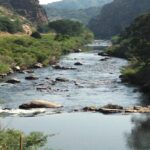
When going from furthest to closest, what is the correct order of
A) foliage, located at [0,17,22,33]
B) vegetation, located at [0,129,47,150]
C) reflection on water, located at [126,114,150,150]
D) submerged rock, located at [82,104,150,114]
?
foliage, located at [0,17,22,33] → submerged rock, located at [82,104,150,114] → reflection on water, located at [126,114,150,150] → vegetation, located at [0,129,47,150]

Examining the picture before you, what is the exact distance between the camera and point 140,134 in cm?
4150

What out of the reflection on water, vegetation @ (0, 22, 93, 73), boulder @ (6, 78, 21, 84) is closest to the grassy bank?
vegetation @ (0, 22, 93, 73)

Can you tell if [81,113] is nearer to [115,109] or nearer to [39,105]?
[115,109]

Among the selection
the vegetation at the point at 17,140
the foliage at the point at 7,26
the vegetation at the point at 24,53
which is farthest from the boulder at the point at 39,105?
the foliage at the point at 7,26

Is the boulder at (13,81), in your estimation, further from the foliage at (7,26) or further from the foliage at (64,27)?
the foliage at (64,27)

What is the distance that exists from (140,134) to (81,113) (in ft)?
29.5

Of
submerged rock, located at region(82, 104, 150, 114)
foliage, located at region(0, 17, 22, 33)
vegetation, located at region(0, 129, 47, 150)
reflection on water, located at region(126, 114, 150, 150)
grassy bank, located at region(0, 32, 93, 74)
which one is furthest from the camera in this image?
foliage, located at region(0, 17, 22, 33)

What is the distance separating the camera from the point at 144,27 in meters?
101

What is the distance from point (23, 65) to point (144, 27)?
27991mm

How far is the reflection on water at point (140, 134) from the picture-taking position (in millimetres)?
38006

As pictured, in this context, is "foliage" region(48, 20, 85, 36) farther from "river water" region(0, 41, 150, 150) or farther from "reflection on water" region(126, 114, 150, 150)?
"reflection on water" region(126, 114, 150, 150)

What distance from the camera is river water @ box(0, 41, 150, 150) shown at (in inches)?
1542

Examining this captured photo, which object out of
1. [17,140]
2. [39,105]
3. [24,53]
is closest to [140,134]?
[39,105]

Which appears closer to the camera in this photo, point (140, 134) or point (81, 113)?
point (140, 134)
